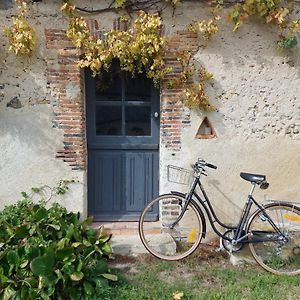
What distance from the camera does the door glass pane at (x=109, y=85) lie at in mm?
4836

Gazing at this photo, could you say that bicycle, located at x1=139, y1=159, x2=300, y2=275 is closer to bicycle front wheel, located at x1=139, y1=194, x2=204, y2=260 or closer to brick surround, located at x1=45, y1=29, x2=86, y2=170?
bicycle front wheel, located at x1=139, y1=194, x2=204, y2=260

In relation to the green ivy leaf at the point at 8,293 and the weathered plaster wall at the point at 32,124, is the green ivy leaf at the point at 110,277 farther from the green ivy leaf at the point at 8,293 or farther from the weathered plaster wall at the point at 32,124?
the weathered plaster wall at the point at 32,124

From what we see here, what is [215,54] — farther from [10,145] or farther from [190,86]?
[10,145]

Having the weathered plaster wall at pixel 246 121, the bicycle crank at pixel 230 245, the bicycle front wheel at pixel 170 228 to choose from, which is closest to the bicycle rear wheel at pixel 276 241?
the bicycle crank at pixel 230 245

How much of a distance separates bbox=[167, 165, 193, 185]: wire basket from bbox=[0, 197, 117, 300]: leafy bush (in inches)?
47.8

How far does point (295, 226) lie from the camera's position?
182 inches

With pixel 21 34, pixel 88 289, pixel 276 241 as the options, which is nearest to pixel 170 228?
pixel 276 241

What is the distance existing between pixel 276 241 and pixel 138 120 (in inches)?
89.4

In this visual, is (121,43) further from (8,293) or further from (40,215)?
(8,293)

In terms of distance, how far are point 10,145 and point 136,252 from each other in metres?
2.03

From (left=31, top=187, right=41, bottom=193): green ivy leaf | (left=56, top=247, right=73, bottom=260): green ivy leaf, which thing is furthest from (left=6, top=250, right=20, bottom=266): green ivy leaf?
(left=31, top=187, right=41, bottom=193): green ivy leaf

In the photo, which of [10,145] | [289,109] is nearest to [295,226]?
A: [289,109]

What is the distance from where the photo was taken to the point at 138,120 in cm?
495

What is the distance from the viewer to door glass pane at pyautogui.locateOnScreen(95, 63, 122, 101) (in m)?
4.84
